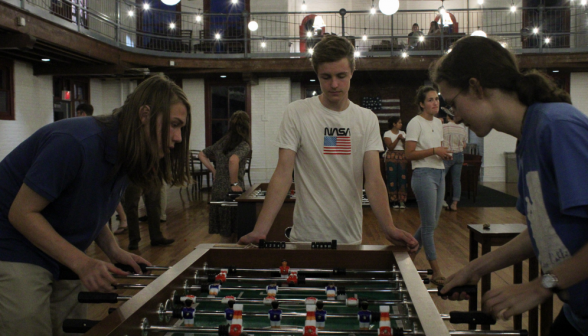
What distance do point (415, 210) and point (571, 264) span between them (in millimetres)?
7391

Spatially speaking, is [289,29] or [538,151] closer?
[538,151]

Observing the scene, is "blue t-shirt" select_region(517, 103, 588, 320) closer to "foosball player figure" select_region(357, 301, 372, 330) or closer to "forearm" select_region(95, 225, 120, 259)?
"foosball player figure" select_region(357, 301, 372, 330)

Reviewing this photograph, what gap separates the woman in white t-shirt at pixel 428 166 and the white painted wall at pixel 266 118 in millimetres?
8860

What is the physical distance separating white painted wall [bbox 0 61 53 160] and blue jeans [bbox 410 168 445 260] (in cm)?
823

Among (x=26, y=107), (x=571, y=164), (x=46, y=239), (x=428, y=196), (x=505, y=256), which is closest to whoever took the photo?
(x=571, y=164)

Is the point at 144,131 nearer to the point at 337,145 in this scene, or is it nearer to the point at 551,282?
the point at 337,145

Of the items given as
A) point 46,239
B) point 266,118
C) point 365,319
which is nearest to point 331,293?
point 365,319

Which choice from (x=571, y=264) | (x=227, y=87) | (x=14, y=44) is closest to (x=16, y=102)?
(x=14, y=44)

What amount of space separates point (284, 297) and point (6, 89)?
31.7 ft

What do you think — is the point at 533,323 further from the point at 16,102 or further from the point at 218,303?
the point at 16,102

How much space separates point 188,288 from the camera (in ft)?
→ 5.11

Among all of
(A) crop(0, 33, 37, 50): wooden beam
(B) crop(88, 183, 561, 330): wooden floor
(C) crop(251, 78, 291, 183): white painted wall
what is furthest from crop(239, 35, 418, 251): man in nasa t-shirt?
(C) crop(251, 78, 291, 183): white painted wall

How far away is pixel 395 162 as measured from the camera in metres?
8.45

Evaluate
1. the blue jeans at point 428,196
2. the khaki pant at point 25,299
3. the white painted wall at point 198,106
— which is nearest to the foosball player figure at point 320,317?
the khaki pant at point 25,299
